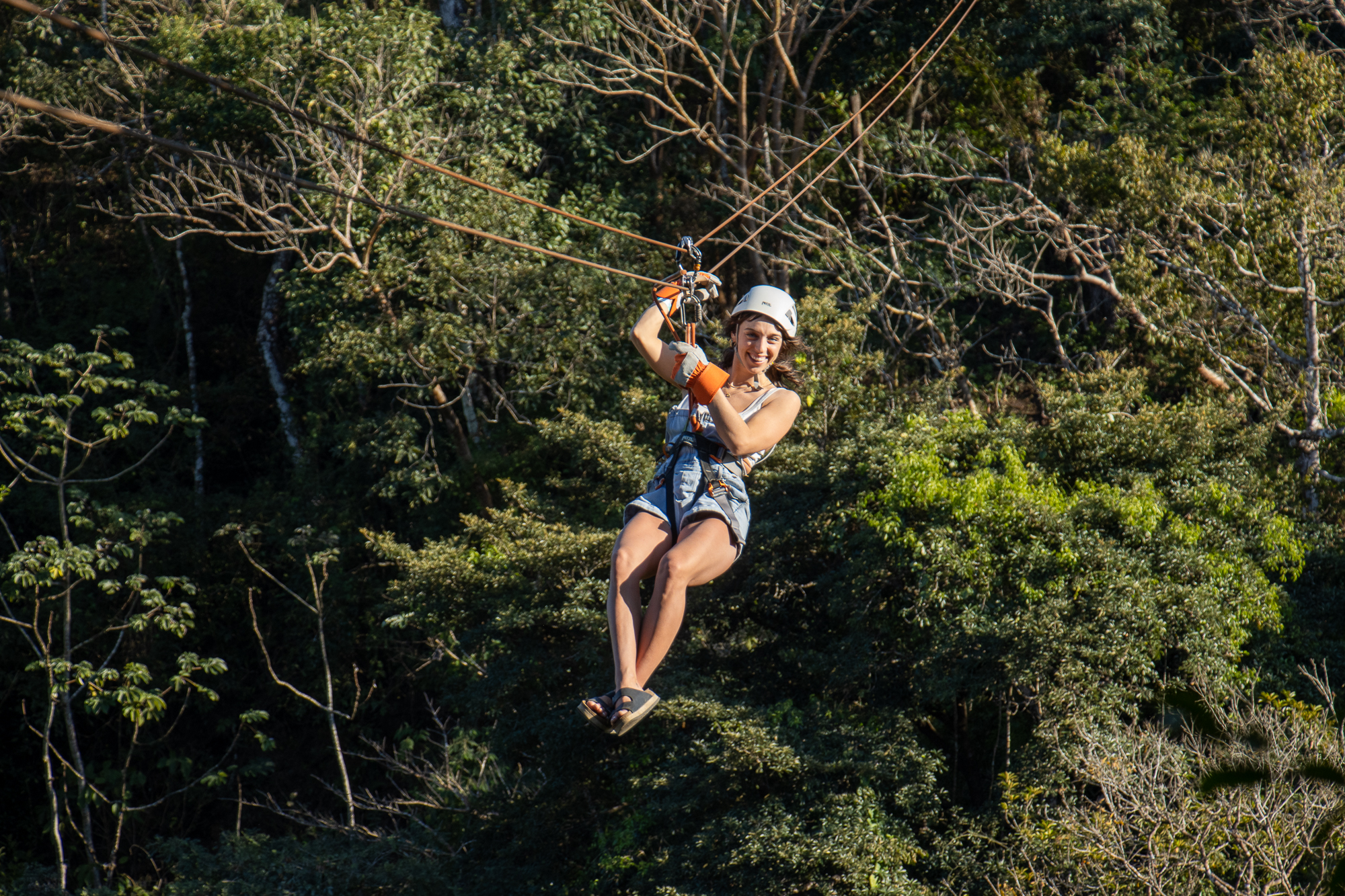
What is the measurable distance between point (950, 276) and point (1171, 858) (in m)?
7.45

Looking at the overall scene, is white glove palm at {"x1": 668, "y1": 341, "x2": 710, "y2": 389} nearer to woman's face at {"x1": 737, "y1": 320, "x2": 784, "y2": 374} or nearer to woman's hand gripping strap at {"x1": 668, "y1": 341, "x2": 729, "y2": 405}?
woman's hand gripping strap at {"x1": 668, "y1": 341, "x2": 729, "y2": 405}

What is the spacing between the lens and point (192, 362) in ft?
60.6

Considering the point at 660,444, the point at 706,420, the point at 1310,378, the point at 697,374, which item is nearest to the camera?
the point at 697,374

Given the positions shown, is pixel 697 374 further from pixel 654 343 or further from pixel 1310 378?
pixel 1310 378

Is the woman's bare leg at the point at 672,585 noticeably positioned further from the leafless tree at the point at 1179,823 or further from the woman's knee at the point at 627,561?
the leafless tree at the point at 1179,823

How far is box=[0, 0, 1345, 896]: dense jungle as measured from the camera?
9406mm

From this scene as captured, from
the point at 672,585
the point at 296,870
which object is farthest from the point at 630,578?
the point at 296,870

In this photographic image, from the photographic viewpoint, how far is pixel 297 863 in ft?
41.0

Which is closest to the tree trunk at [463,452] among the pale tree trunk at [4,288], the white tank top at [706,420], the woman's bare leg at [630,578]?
the pale tree trunk at [4,288]

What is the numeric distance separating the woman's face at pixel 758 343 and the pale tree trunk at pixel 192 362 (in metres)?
14.5

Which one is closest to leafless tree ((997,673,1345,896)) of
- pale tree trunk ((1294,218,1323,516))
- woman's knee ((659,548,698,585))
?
pale tree trunk ((1294,218,1323,516))

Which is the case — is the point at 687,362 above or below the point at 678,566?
above

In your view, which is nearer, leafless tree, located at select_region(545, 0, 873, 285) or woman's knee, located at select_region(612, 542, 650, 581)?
woman's knee, located at select_region(612, 542, 650, 581)

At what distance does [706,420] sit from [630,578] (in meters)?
0.67
